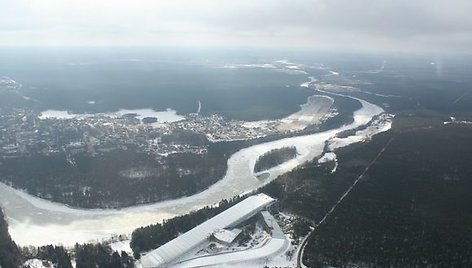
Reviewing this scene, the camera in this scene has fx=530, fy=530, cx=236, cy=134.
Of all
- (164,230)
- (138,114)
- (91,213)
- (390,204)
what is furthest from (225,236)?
(138,114)

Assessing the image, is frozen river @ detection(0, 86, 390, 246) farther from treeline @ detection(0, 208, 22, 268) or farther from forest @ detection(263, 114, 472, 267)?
forest @ detection(263, 114, 472, 267)

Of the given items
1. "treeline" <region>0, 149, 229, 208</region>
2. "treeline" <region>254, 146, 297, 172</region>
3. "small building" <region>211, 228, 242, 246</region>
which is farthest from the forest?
"treeline" <region>0, 149, 229, 208</region>

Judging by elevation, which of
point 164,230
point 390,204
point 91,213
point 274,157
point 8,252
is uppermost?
point 390,204

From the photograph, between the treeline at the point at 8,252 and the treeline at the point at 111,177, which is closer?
the treeline at the point at 8,252

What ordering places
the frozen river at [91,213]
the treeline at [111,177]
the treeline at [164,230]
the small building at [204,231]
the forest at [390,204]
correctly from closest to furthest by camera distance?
Answer: the small building at [204,231], the forest at [390,204], the treeline at [164,230], the frozen river at [91,213], the treeline at [111,177]

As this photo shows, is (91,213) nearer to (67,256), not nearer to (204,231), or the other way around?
(67,256)

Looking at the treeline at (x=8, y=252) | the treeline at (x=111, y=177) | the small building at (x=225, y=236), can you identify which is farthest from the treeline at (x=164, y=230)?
the treeline at (x=8, y=252)

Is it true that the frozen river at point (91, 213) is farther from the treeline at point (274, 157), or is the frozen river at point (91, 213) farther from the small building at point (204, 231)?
the small building at point (204, 231)
